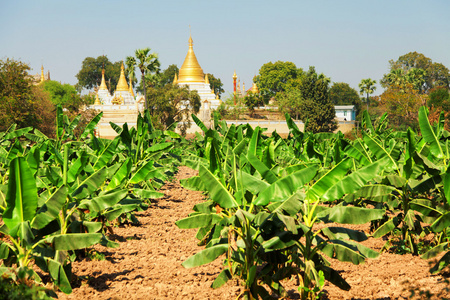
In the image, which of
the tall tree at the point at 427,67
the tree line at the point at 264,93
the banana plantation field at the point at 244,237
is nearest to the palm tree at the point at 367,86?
the tree line at the point at 264,93

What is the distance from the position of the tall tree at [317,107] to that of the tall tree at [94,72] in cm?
6148

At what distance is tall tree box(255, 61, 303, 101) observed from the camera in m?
96.4

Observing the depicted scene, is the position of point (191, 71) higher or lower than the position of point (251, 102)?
higher

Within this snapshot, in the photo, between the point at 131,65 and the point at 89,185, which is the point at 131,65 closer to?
the point at 131,65

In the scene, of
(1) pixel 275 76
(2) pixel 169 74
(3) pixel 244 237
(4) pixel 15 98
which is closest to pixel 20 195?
(3) pixel 244 237

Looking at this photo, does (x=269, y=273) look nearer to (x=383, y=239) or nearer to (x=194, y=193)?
(x=383, y=239)

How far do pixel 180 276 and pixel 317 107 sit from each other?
62008 millimetres

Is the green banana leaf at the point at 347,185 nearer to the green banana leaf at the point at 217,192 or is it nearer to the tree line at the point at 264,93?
the green banana leaf at the point at 217,192

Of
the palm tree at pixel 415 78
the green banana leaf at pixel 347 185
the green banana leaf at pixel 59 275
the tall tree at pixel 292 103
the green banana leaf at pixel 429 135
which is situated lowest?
the green banana leaf at pixel 59 275

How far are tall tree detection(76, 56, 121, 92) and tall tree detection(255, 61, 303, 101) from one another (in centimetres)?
3906

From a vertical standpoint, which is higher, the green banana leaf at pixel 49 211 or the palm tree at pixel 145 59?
the palm tree at pixel 145 59

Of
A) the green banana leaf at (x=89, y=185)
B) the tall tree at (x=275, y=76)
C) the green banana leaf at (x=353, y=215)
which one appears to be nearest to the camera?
the green banana leaf at (x=353, y=215)

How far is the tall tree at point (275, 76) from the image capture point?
96.4 m

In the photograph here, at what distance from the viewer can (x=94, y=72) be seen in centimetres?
11644
